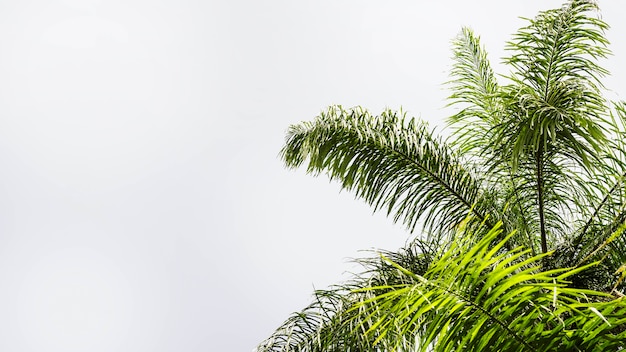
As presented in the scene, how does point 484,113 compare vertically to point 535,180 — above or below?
above

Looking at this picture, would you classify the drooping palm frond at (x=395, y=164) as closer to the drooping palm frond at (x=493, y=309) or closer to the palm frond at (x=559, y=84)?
the palm frond at (x=559, y=84)

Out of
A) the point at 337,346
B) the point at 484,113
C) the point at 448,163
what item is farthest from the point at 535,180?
the point at 337,346

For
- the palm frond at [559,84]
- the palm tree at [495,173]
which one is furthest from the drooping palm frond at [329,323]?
the palm frond at [559,84]

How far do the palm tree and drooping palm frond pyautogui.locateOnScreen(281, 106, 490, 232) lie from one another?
0.01 meters

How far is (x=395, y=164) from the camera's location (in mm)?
7023

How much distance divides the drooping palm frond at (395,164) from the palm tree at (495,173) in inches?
0.4

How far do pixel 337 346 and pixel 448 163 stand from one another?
2.33 meters

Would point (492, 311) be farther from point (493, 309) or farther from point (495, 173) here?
point (495, 173)

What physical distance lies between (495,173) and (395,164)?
3.43 feet

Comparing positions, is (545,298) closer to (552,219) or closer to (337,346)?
(337,346)

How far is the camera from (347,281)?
633 centimetres

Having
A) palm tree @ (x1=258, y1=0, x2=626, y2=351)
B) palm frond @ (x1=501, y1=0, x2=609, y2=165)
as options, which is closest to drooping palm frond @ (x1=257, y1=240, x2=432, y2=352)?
palm tree @ (x1=258, y1=0, x2=626, y2=351)

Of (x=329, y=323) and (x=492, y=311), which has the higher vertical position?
(x=329, y=323)

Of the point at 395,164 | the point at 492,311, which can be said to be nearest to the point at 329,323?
the point at 395,164
